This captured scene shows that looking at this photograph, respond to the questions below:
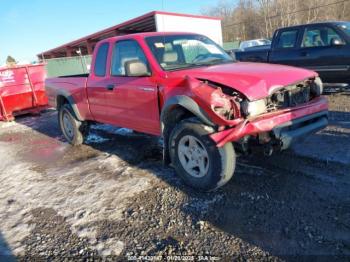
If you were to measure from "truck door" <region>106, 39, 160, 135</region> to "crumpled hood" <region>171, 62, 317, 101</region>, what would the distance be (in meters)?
0.54

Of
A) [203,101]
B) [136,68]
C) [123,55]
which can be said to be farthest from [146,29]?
[203,101]

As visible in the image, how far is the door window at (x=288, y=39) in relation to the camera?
8.65m

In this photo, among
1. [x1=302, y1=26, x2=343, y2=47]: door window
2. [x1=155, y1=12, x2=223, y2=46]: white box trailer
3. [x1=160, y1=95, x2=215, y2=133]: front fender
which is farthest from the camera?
[x1=155, y1=12, x2=223, y2=46]: white box trailer

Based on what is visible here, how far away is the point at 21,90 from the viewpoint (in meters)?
11.0

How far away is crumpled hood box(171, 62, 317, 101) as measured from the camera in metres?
3.43

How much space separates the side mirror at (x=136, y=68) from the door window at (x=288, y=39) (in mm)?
5819

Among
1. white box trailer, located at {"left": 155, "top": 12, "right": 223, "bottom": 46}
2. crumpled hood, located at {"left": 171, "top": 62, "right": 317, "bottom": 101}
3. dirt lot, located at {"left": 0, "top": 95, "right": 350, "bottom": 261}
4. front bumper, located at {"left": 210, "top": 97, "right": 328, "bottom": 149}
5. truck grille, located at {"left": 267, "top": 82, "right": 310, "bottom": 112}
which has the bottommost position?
dirt lot, located at {"left": 0, "top": 95, "right": 350, "bottom": 261}

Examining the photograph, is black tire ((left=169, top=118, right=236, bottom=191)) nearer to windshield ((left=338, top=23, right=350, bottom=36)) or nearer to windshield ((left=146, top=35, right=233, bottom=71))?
windshield ((left=146, top=35, right=233, bottom=71))

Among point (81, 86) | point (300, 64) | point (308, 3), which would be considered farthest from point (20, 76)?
point (308, 3)

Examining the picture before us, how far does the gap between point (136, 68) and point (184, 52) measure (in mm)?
840

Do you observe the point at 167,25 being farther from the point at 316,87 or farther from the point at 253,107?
the point at 253,107

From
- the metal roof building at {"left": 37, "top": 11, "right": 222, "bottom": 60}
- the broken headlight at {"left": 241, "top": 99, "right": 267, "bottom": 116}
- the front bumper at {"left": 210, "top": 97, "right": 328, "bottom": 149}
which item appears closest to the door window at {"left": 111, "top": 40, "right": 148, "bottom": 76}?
the broken headlight at {"left": 241, "top": 99, "right": 267, "bottom": 116}

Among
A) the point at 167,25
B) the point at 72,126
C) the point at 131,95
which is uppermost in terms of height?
the point at 167,25

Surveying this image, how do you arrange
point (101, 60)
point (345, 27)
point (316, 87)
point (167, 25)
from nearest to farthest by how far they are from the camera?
point (316, 87)
point (101, 60)
point (345, 27)
point (167, 25)
